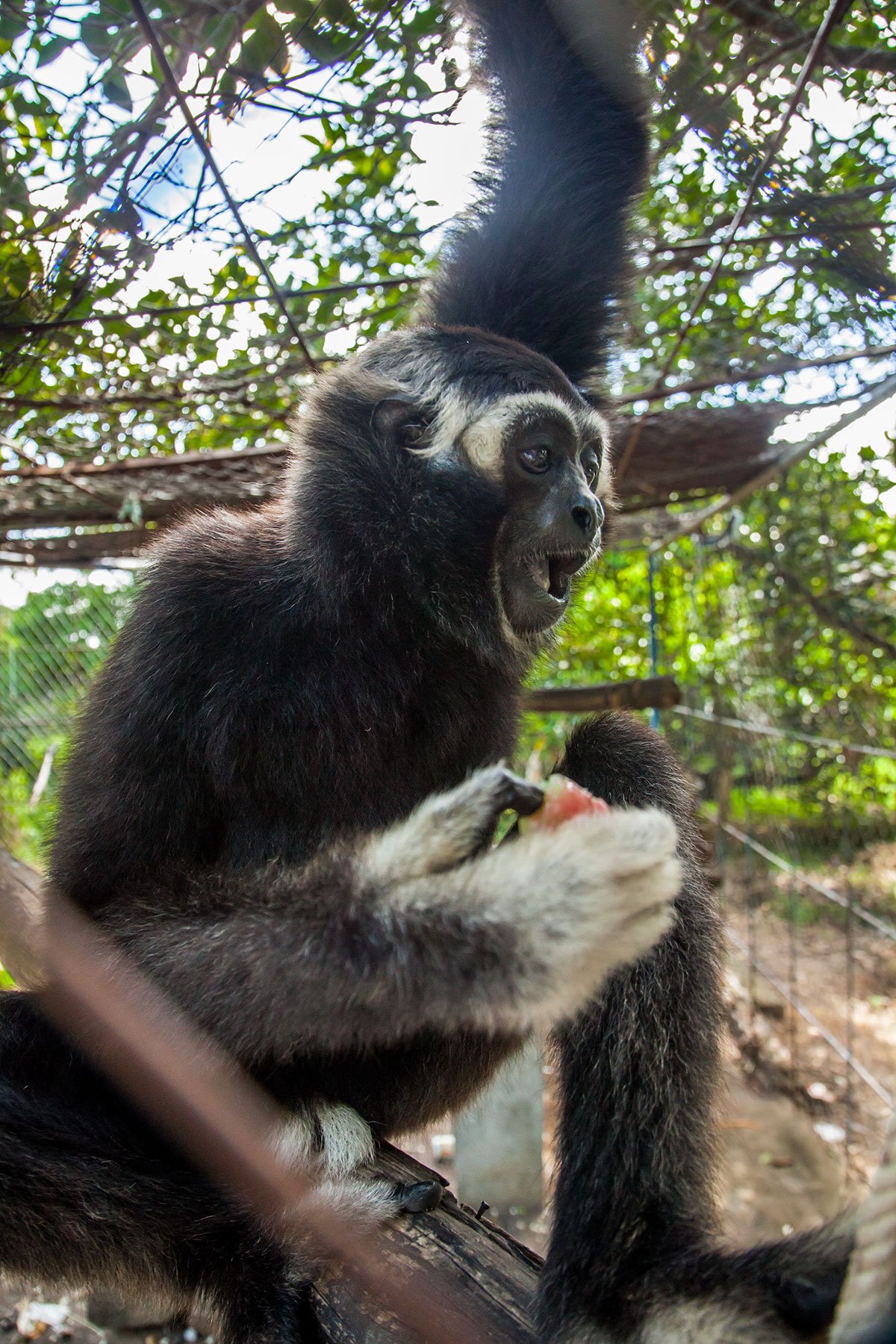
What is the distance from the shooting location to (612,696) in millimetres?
6598

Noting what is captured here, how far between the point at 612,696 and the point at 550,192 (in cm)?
402

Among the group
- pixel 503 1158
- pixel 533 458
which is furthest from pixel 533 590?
pixel 503 1158

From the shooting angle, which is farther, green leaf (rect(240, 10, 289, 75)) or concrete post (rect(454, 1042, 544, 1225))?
concrete post (rect(454, 1042, 544, 1225))

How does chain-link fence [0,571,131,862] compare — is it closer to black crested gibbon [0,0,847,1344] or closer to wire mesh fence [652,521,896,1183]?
wire mesh fence [652,521,896,1183]

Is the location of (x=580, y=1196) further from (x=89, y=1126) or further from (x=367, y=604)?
(x=367, y=604)

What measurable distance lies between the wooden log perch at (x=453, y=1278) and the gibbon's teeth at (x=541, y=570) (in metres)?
1.62

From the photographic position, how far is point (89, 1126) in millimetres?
2158

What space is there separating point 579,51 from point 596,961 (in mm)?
2950

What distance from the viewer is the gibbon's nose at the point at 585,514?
245cm

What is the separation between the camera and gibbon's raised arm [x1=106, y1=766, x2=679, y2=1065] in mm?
1574

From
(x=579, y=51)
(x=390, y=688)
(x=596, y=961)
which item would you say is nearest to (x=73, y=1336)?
(x=390, y=688)

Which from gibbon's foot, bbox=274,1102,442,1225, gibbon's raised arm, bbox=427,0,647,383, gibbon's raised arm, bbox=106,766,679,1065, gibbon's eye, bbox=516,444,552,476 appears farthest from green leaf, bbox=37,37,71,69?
gibbon's foot, bbox=274,1102,442,1225

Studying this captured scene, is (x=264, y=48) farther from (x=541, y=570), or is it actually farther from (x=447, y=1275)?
(x=447, y=1275)

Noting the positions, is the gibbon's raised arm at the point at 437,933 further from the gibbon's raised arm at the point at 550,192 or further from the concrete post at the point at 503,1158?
the concrete post at the point at 503,1158
